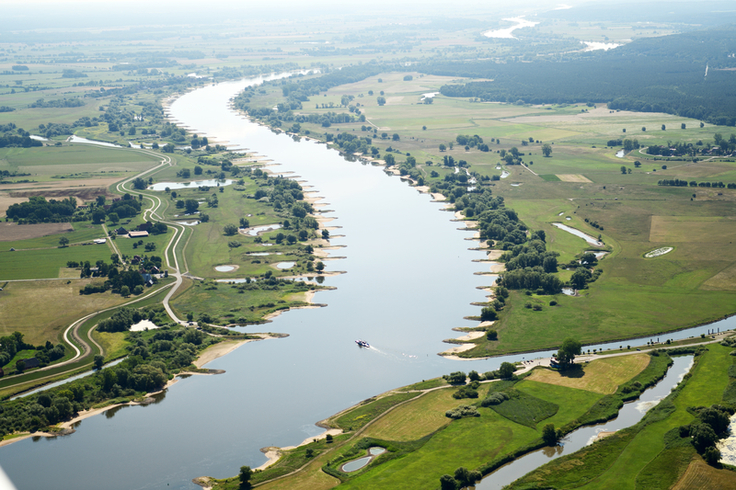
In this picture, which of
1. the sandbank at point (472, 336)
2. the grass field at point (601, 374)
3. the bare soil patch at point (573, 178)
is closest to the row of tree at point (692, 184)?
the bare soil patch at point (573, 178)

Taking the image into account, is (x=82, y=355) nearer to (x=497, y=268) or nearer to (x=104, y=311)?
(x=104, y=311)

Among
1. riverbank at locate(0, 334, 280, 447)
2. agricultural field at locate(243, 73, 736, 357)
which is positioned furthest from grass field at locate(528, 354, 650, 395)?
riverbank at locate(0, 334, 280, 447)

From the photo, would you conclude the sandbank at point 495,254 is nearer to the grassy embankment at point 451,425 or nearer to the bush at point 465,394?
the grassy embankment at point 451,425

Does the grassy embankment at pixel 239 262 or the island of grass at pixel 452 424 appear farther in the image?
the grassy embankment at pixel 239 262

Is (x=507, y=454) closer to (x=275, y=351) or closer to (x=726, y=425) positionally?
(x=726, y=425)

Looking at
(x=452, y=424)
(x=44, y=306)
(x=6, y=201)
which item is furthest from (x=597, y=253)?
(x=6, y=201)

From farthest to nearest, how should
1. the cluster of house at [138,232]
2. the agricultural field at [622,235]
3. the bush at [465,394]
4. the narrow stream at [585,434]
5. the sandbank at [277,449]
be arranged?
the cluster of house at [138,232] < the agricultural field at [622,235] < the bush at [465,394] < the sandbank at [277,449] < the narrow stream at [585,434]
